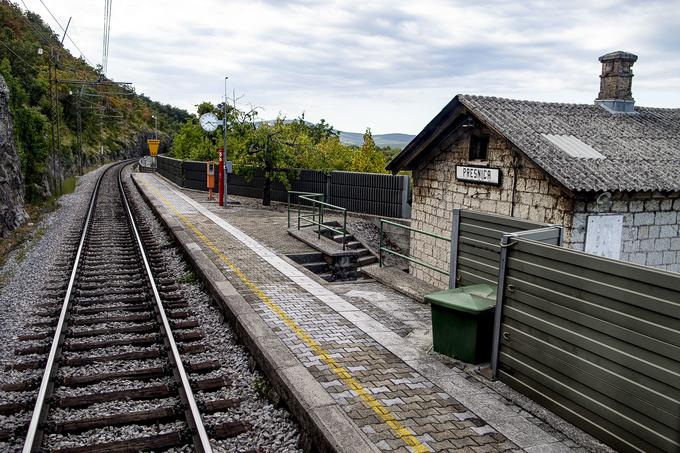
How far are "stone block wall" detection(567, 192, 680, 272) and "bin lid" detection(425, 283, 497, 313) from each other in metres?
2.94

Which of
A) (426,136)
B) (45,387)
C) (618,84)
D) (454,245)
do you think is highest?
(618,84)

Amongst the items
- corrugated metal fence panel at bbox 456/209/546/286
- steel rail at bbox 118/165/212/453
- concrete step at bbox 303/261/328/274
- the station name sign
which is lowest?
concrete step at bbox 303/261/328/274

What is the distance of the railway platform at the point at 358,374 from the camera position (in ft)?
16.4

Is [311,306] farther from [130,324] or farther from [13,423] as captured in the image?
[13,423]

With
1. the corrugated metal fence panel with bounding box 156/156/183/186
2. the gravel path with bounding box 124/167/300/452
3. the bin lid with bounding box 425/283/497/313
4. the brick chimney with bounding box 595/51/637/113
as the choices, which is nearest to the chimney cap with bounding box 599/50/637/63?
the brick chimney with bounding box 595/51/637/113

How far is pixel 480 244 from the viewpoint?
8.67m

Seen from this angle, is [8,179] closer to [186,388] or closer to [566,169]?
[186,388]

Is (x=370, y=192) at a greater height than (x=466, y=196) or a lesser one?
lesser

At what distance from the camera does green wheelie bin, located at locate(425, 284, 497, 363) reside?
6.62 metres

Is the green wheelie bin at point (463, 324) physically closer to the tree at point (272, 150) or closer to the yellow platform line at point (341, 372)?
the yellow platform line at point (341, 372)

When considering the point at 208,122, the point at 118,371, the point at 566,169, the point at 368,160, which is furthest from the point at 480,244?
the point at 208,122

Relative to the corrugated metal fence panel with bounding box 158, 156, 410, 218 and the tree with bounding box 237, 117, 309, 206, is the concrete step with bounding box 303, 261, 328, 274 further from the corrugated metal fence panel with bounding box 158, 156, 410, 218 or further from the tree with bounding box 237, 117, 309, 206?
the tree with bounding box 237, 117, 309, 206

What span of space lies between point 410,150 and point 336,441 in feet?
31.7

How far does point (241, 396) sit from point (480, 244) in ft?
14.5
